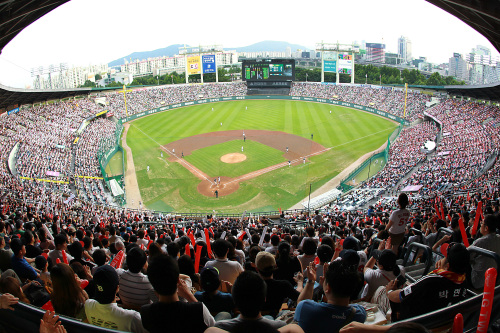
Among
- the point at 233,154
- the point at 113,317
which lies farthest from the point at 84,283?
the point at 233,154

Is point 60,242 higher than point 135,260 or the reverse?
the reverse

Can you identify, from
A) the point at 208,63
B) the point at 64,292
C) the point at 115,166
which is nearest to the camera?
the point at 64,292

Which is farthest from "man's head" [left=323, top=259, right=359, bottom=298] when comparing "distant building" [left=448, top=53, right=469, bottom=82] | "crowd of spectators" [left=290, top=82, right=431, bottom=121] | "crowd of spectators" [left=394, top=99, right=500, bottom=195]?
"distant building" [left=448, top=53, right=469, bottom=82]

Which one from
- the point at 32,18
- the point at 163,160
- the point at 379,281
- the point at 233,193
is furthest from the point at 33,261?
the point at 163,160

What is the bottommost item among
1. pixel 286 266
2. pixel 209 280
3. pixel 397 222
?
pixel 286 266

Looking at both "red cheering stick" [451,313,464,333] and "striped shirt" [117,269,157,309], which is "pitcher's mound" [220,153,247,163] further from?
"red cheering stick" [451,313,464,333]

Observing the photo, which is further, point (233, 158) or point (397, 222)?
point (233, 158)

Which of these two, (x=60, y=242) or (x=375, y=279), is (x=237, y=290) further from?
(x=60, y=242)

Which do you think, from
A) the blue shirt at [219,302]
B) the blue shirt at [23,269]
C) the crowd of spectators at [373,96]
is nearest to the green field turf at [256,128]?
the crowd of spectators at [373,96]
